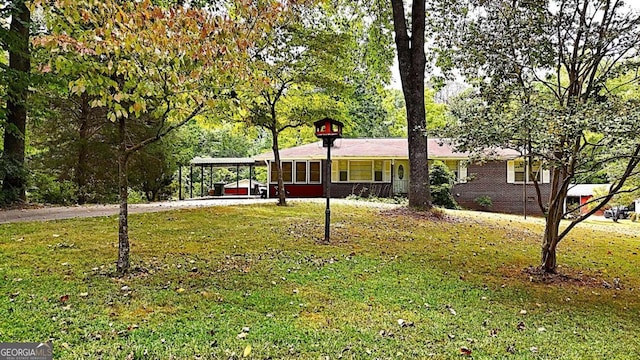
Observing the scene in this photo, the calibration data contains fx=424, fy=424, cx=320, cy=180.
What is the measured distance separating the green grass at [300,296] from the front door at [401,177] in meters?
12.6

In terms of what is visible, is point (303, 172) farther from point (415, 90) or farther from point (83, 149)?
point (415, 90)

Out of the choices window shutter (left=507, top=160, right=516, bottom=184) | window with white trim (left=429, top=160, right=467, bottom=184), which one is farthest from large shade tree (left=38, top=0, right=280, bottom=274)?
window shutter (left=507, top=160, right=516, bottom=184)

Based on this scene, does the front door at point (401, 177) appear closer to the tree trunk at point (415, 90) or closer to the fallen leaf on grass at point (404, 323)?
the tree trunk at point (415, 90)

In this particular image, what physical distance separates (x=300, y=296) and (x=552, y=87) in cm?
474

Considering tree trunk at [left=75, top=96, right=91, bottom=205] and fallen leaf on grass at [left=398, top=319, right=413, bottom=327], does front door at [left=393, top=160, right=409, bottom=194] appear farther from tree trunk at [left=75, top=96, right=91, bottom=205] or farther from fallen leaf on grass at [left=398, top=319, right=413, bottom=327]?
fallen leaf on grass at [left=398, top=319, right=413, bottom=327]

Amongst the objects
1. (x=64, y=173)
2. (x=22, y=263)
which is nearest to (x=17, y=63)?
(x=64, y=173)

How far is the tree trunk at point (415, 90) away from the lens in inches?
437

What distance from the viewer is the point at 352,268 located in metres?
5.71

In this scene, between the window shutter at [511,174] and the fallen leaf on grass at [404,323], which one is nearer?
the fallen leaf on grass at [404,323]

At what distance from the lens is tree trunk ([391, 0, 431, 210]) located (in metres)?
11.1

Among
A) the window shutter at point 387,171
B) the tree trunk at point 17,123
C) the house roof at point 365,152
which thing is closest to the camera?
the tree trunk at point 17,123

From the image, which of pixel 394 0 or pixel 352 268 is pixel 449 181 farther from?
pixel 352 268

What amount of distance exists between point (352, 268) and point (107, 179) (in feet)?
41.9

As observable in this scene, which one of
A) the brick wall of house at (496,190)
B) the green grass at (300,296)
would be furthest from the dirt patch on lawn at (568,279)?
the brick wall of house at (496,190)
